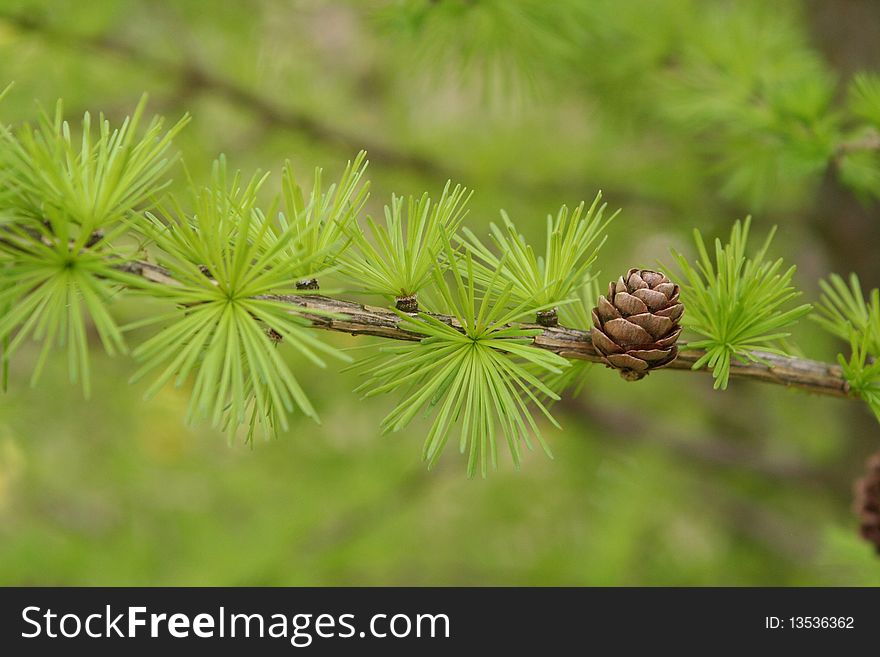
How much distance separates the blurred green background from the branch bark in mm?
210

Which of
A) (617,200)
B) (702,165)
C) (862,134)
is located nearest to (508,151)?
(617,200)

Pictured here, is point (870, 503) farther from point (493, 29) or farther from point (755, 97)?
point (493, 29)

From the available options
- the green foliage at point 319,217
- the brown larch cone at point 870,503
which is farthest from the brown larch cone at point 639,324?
the brown larch cone at point 870,503

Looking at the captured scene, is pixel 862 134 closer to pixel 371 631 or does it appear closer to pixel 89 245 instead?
pixel 89 245

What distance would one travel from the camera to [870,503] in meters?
0.49

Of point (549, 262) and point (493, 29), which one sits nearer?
point (549, 262)

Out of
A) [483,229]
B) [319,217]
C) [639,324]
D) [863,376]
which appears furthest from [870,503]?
[483,229]

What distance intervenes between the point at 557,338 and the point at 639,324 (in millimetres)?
40

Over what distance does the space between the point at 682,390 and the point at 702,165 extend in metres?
0.73

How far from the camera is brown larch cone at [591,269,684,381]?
0.32m

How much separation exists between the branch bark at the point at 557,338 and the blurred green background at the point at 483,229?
21 cm

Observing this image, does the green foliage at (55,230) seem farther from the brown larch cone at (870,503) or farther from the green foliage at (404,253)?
the brown larch cone at (870,503)

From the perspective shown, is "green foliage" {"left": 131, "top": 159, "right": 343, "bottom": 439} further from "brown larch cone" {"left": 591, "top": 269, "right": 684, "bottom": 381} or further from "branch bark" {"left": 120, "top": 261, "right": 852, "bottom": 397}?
"brown larch cone" {"left": 591, "top": 269, "right": 684, "bottom": 381}

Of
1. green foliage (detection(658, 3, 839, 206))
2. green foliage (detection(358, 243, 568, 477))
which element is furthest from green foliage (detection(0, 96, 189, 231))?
green foliage (detection(658, 3, 839, 206))
